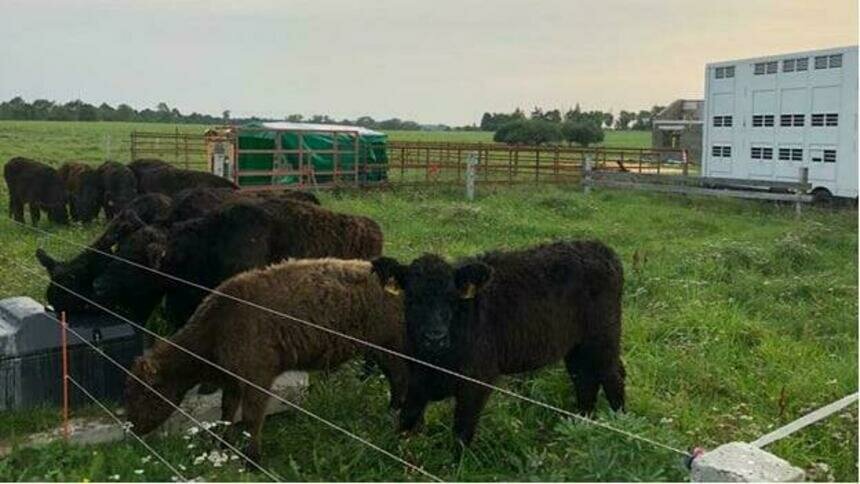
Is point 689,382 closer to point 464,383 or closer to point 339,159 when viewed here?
point 464,383

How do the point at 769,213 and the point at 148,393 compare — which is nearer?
the point at 148,393

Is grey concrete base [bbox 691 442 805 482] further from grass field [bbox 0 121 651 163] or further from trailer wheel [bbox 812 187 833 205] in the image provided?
grass field [bbox 0 121 651 163]

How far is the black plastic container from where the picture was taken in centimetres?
632

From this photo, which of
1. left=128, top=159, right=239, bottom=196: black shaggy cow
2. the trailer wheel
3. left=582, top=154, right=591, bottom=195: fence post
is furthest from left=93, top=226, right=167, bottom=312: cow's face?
left=582, top=154, right=591, bottom=195: fence post

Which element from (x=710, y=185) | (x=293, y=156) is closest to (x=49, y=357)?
(x=293, y=156)

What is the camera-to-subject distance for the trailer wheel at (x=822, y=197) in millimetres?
21031

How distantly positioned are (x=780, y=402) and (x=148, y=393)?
4182 millimetres

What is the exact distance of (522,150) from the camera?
1147 inches

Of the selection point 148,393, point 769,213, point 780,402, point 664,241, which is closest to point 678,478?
point 780,402

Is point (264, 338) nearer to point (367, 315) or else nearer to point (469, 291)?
point (367, 315)

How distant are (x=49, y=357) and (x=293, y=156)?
17849 mm

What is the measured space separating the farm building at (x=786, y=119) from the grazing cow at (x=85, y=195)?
15.7 meters

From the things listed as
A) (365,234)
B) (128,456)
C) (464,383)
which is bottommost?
(128,456)

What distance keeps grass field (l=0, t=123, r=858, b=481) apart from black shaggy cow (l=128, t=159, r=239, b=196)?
9.02 feet
